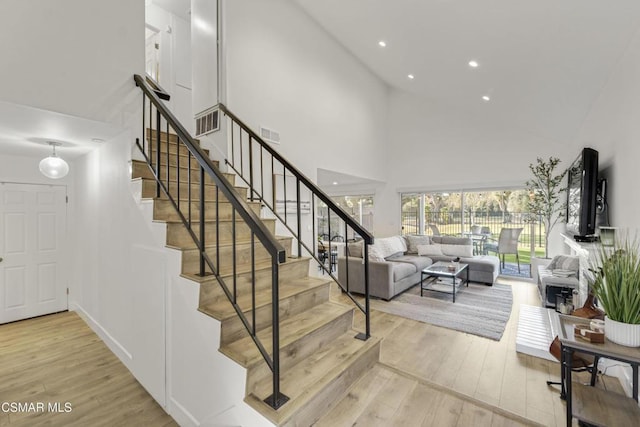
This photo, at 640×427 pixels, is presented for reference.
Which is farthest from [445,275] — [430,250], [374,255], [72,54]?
[72,54]

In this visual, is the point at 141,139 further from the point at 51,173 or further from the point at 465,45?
the point at 465,45

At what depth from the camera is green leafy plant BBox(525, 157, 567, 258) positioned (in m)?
5.45

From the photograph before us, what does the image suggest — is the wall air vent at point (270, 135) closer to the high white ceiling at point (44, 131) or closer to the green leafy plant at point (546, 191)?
the high white ceiling at point (44, 131)

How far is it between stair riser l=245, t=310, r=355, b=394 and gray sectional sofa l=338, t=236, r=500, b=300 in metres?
1.45

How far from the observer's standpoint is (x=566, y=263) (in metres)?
4.40

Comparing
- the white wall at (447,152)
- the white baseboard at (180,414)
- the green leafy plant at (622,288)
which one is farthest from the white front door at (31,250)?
the white wall at (447,152)

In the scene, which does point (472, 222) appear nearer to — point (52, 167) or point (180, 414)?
point (180, 414)

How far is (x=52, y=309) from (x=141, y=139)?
3.48m

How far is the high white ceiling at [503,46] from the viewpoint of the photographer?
2.57 meters

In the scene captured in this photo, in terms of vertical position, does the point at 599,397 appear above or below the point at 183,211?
below

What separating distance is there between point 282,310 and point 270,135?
9.41 ft

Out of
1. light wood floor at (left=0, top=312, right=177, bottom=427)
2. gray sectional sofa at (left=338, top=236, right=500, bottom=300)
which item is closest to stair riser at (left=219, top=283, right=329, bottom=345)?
light wood floor at (left=0, top=312, right=177, bottom=427)

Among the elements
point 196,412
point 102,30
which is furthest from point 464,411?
point 102,30

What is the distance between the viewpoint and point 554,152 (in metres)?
5.87
